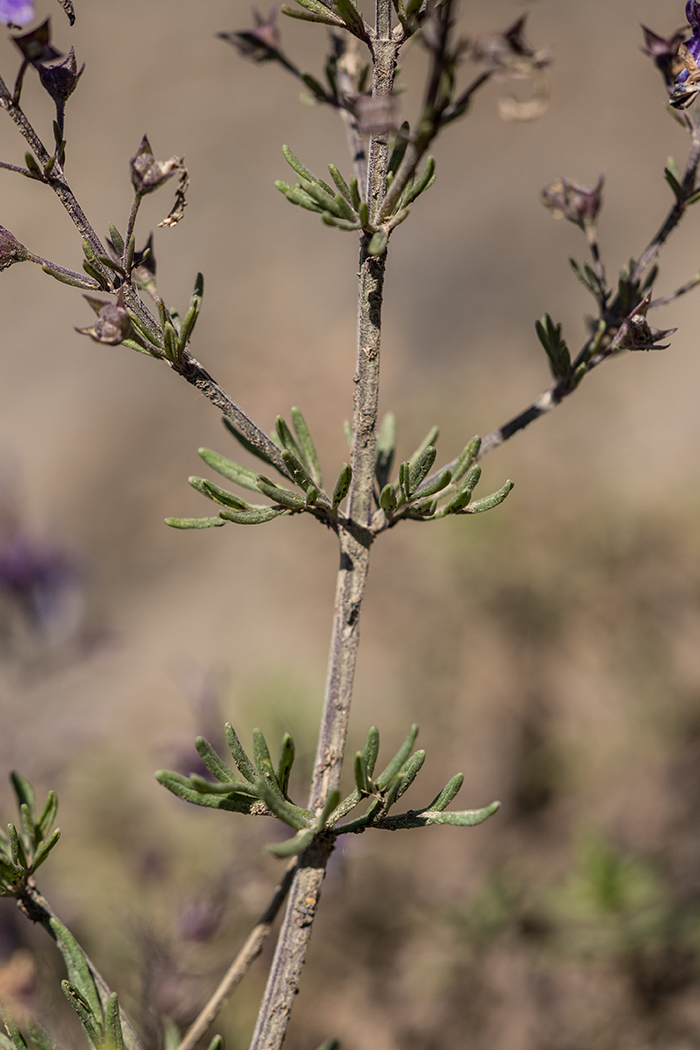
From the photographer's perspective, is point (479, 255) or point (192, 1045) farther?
point (479, 255)

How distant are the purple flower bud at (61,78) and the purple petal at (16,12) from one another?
10cm

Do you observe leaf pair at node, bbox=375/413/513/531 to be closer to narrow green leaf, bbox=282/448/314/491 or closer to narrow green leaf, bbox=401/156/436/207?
narrow green leaf, bbox=282/448/314/491

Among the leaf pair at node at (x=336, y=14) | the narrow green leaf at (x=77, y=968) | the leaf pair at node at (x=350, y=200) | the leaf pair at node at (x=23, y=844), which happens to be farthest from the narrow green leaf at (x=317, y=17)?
the narrow green leaf at (x=77, y=968)

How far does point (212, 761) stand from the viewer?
2.40 feet

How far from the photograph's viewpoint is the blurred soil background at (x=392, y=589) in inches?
74.4

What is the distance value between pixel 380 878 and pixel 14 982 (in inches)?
60.0

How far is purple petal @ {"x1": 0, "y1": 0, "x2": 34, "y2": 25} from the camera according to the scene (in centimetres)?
59

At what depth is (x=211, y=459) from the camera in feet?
2.77

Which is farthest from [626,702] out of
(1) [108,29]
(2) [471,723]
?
(1) [108,29]

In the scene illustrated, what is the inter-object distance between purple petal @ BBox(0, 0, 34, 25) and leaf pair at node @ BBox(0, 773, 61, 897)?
0.68 m

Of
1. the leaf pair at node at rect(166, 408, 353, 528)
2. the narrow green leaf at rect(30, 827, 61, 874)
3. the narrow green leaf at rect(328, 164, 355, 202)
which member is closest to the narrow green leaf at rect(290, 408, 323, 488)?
the leaf pair at node at rect(166, 408, 353, 528)

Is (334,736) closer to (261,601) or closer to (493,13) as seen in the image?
(261,601)

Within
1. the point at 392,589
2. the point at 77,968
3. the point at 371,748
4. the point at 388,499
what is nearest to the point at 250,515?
the point at 388,499

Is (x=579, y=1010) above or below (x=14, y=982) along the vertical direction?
above
